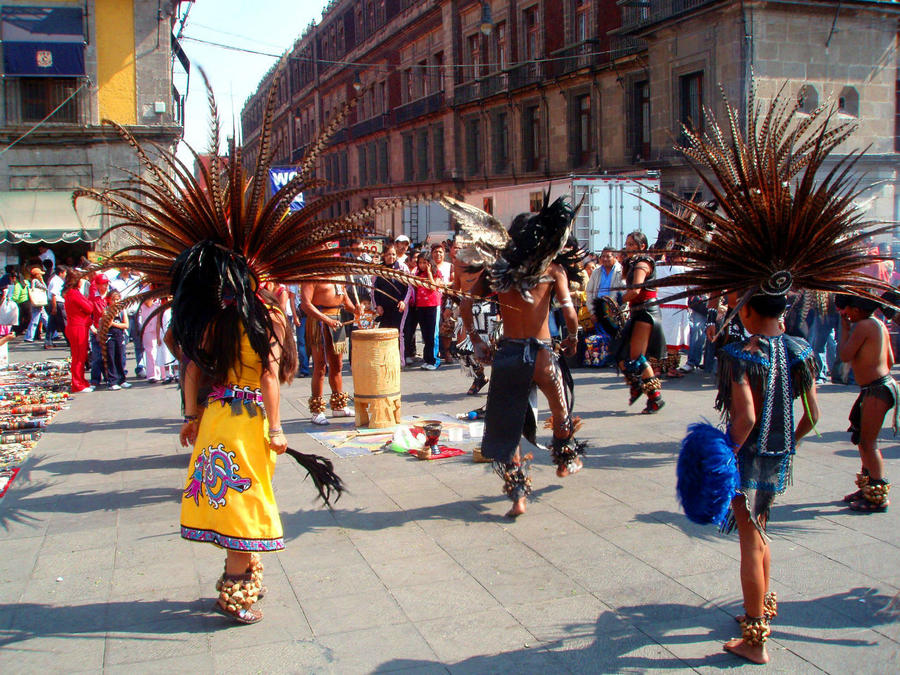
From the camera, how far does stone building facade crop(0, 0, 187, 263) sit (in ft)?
70.3

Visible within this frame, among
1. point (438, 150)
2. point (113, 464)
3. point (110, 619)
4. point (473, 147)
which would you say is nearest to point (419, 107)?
point (438, 150)

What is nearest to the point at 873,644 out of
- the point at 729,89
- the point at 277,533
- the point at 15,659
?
the point at 277,533

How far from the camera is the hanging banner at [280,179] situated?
14.7 ft

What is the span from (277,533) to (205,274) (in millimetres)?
1287

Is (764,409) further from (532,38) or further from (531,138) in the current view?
(532,38)

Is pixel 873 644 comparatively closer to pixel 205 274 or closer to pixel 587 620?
pixel 587 620

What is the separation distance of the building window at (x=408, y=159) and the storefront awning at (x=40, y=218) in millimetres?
22825

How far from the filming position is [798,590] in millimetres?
4188

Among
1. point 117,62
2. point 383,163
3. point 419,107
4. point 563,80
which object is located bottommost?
point 117,62

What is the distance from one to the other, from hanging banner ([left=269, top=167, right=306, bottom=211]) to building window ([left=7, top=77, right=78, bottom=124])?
1983cm

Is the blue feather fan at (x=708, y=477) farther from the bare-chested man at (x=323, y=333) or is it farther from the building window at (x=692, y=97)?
the building window at (x=692, y=97)

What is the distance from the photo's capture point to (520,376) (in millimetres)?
5543

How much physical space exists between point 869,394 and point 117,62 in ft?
70.1

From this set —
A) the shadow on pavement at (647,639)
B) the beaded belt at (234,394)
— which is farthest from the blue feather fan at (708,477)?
the beaded belt at (234,394)
